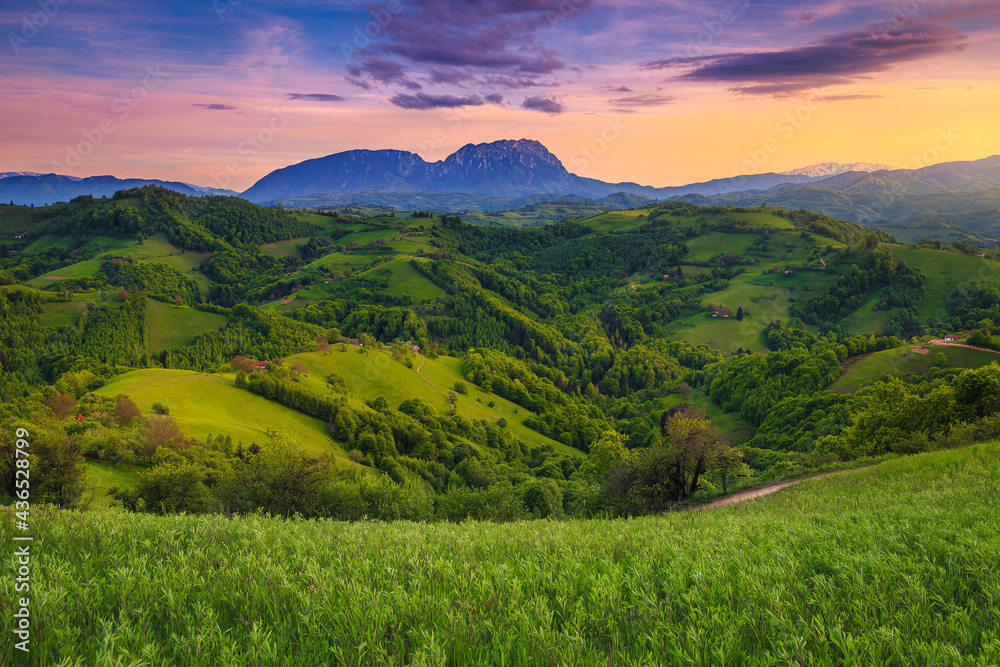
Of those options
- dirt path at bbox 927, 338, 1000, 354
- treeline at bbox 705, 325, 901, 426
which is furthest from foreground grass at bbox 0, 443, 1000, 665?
dirt path at bbox 927, 338, 1000, 354

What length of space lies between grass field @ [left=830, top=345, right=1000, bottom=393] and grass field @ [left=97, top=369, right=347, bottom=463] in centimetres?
10387

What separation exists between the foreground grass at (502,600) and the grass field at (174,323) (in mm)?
166922

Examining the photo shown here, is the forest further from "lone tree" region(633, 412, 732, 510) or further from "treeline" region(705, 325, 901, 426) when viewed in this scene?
"treeline" region(705, 325, 901, 426)

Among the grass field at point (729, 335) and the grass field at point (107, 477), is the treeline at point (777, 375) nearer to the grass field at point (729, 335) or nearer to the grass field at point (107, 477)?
the grass field at point (729, 335)

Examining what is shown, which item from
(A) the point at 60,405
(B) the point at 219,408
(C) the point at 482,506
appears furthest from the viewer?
(B) the point at 219,408

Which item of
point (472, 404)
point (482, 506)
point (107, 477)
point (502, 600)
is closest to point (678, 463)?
point (482, 506)

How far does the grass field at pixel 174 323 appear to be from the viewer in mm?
143250

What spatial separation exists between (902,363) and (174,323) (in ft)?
656

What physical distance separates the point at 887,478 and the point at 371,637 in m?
24.9

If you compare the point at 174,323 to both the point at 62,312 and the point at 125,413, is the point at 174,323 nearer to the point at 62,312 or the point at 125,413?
the point at 62,312

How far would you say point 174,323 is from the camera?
5876 inches

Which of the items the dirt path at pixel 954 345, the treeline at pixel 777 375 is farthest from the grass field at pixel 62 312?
the dirt path at pixel 954 345

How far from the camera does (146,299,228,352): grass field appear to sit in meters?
143

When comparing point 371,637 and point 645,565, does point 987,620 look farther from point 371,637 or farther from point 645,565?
point 371,637
